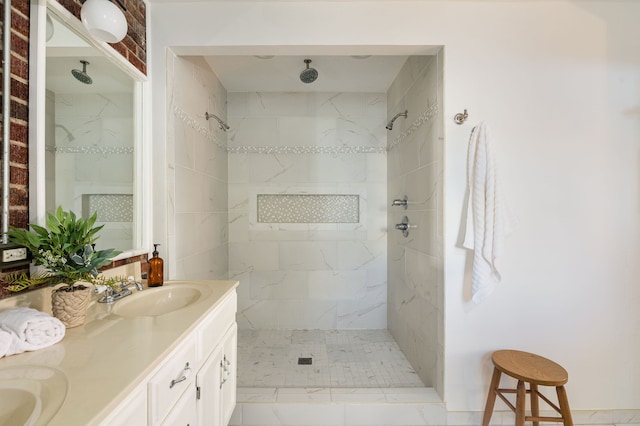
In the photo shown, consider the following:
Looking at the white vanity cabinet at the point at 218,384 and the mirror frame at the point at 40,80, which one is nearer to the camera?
the mirror frame at the point at 40,80

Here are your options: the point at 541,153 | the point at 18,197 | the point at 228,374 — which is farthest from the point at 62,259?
the point at 541,153

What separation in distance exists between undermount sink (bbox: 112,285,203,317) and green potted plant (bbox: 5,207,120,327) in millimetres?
231

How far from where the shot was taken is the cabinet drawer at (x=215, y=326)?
1104 millimetres

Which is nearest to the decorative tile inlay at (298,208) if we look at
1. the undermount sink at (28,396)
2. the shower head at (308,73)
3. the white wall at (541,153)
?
the shower head at (308,73)

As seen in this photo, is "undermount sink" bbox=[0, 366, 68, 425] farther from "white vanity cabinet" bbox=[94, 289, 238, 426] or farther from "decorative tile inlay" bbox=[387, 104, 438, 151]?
"decorative tile inlay" bbox=[387, 104, 438, 151]

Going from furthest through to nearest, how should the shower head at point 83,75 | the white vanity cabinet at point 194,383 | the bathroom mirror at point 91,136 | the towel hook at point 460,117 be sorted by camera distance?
the towel hook at point 460,117, the shower head at point 83,75, the bathroom mirror at point 91,136, the white vanity cabinet at point 194,383

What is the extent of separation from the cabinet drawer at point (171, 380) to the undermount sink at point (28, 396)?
0.65ft

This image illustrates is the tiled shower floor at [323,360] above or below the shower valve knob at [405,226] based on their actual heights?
below

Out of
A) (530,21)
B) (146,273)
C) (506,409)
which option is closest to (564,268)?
(506,409)

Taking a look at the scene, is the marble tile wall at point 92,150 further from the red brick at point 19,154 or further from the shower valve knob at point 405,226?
the shower valve knob at point 405,226

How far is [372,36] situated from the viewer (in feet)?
5.46

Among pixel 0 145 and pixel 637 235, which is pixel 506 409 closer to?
pixel 637 235

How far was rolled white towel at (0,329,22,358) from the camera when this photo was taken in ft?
2.44

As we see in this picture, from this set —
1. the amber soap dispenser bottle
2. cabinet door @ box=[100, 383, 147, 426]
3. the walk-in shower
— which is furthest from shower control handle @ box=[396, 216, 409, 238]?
cabinet door @ box=[100, 383, 147, 426]
